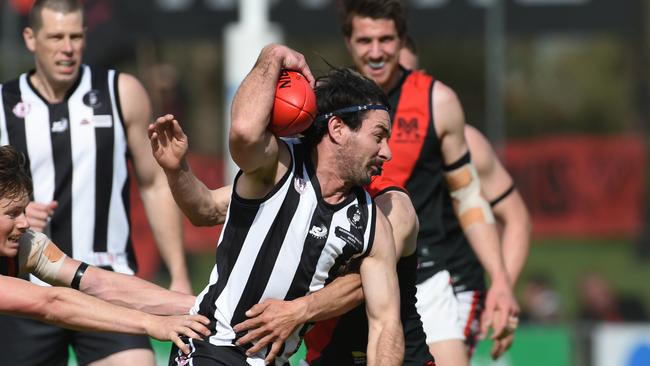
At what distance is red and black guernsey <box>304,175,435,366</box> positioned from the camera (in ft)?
17.8

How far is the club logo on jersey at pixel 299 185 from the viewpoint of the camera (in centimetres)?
494

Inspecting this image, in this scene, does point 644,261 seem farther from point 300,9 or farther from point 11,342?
point 11,342

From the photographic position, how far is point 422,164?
21.5 ft

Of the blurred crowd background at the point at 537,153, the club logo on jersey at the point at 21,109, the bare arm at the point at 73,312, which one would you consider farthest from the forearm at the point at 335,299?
the blurred crowd background at the point at 537,153

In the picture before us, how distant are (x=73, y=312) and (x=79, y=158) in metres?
1.62

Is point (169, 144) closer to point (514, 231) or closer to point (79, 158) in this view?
point (79, 158)

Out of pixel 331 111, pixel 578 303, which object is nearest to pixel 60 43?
pixel 331 111

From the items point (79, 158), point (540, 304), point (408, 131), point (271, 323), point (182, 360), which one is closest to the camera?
Answer: point (271, 323)

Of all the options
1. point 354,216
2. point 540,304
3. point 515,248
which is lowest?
point 540,304

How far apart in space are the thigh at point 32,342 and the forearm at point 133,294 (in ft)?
2.96

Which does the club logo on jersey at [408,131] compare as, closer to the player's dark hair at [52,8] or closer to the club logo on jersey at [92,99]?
the club logo on jersey at [92,99]

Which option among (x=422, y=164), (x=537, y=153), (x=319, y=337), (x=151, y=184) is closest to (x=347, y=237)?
(x=319, y=337)

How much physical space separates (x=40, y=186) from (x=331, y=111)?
74.3 inches

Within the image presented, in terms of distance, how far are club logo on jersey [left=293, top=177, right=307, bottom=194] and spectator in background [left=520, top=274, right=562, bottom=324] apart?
9.27 metres
